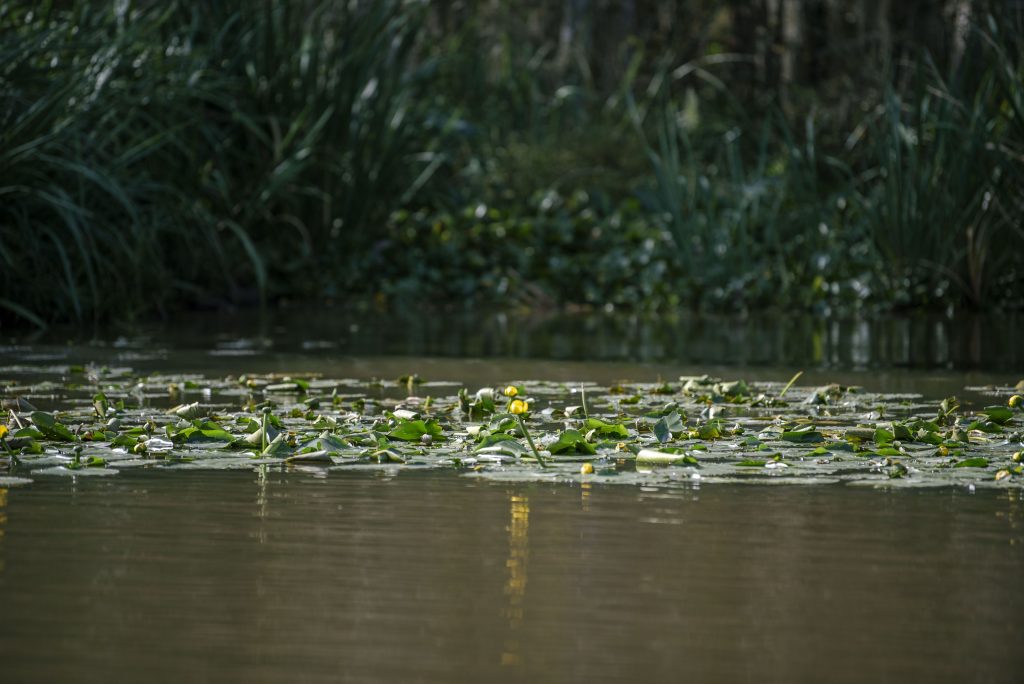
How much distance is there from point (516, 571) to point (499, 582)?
0.32 feet

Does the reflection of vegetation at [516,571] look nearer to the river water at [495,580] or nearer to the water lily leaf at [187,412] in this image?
the river water at [495,580]

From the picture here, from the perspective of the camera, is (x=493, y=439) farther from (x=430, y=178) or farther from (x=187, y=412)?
(x=430, y=178)

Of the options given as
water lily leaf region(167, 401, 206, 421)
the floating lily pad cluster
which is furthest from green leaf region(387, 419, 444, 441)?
water lily leaf region(167, 401, 206, 421)

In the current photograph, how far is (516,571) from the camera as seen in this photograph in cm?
301

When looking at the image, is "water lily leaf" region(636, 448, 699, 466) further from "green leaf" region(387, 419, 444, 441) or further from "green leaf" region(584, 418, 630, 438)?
"green leaf" region(387, 419, 444, 441)

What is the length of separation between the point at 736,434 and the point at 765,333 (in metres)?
4.93

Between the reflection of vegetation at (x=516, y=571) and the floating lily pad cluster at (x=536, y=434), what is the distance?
0.42 m

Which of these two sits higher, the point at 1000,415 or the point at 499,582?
the point at 1000,415

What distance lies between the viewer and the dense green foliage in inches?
342

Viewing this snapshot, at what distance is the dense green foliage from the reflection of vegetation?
4.93 meters

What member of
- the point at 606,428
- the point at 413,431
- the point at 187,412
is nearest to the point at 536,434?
the point at 606,428

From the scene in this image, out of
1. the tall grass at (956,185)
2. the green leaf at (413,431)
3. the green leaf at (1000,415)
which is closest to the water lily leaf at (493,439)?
the green leaf at (413,431)

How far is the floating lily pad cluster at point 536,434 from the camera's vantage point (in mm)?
4148

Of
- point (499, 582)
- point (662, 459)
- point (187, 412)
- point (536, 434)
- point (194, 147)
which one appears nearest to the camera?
point (499, 582)
